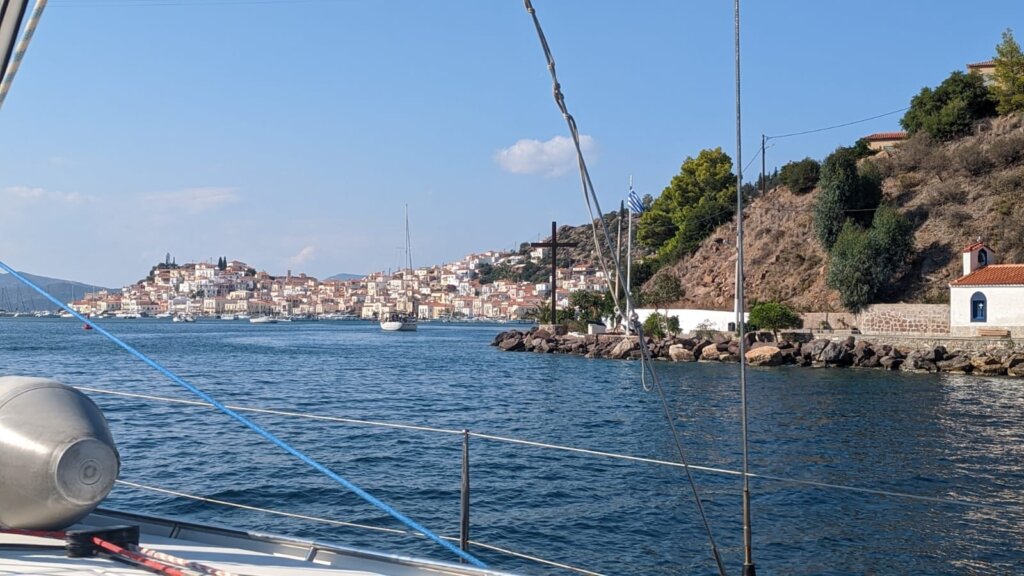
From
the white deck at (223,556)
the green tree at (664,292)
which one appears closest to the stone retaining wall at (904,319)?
the green tree at (664,292)

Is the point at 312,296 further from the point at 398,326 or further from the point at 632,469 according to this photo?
the point at 632,469

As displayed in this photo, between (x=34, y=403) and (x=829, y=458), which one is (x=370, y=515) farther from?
(x=829, y=458)

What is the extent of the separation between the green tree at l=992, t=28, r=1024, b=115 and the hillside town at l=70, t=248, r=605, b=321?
285 feet

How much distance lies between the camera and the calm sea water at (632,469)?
817 centimetres

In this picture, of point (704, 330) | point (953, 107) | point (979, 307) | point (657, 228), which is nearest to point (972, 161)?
point (953, 107)

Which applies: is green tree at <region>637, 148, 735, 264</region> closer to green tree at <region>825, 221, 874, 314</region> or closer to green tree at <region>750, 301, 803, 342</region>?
green tree at <region>825, 221, 874, 314</region>

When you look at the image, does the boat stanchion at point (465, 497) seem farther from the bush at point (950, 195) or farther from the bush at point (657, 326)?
the bush at point (950, 195)

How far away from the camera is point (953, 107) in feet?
157

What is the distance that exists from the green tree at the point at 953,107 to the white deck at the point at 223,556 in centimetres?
5213

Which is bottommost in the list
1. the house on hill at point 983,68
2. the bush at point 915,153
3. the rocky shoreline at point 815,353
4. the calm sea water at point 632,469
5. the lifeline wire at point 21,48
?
the calm sea water at point 632,469

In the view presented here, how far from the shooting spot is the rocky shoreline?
27.9 meters

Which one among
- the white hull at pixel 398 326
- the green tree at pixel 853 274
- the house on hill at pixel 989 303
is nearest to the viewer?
the house on hill at pixel 989 303

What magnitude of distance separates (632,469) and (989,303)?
82.8 ft

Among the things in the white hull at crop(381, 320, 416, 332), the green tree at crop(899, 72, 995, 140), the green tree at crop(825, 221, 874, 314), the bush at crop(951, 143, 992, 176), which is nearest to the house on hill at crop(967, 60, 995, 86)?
the green tree at crop(899, 72, 995, 140)
